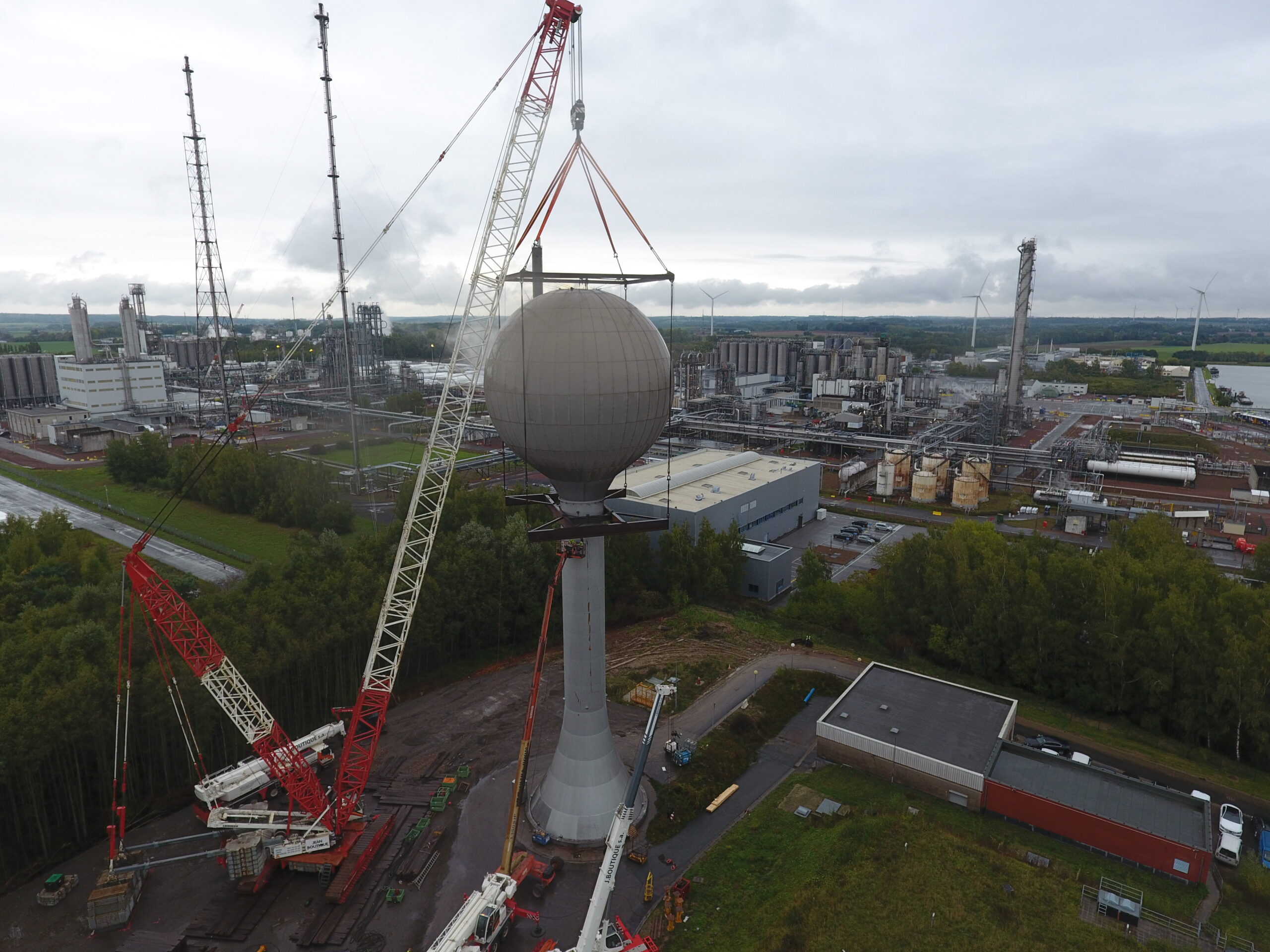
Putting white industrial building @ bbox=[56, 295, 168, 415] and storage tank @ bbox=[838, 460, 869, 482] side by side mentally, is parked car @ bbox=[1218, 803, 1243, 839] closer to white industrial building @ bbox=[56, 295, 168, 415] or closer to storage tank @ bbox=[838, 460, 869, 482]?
storage tank @ bbox=[838, 460, 869, 482]

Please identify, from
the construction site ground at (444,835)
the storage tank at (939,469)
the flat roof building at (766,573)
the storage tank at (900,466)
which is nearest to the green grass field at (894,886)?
the construction site ground at (444,835)

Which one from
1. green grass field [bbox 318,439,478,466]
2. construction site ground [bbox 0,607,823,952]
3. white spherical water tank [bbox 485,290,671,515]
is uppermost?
white spherical water tank [bbox 485,290,671,515]

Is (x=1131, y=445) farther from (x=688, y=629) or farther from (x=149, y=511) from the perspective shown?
(x=149, y=511)

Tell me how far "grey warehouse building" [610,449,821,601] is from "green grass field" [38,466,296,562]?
83.7 ft

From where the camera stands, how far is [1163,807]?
22.6 m

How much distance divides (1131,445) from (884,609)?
72.0m

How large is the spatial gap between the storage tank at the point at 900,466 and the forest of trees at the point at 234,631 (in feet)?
104

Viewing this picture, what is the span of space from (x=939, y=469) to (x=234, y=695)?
60.5 metres

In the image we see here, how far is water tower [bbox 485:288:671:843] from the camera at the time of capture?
1903 centimetres

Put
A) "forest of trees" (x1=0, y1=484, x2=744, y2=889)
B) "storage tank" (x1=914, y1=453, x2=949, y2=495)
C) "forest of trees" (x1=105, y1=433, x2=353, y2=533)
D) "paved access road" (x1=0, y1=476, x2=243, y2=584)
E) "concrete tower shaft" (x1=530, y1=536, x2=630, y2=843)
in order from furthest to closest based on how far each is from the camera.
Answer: "storage tank" (x1=914, y1=453, x2=949, y2=495) < "forest of trees" (x1=105, y1=433, x2=353, y2=533) < "paved access road" (x1=0, y1=476, x2=243, y2=584) < "forest of trees" (x1=0, y1=484, x2=744, y2=889) < "concrete tower shaft" (x1=530, y1=536, x2=630, y2=843)

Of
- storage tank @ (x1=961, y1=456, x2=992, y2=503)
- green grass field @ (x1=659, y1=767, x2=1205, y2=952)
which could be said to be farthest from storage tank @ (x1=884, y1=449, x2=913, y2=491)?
green grass field @ (x1=659, y1=767, x2=1205, y2=952)

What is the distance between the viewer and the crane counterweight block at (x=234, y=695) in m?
20.9

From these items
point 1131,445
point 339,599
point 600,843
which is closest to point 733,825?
point 600,843

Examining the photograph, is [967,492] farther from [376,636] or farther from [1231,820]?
[376,636]
